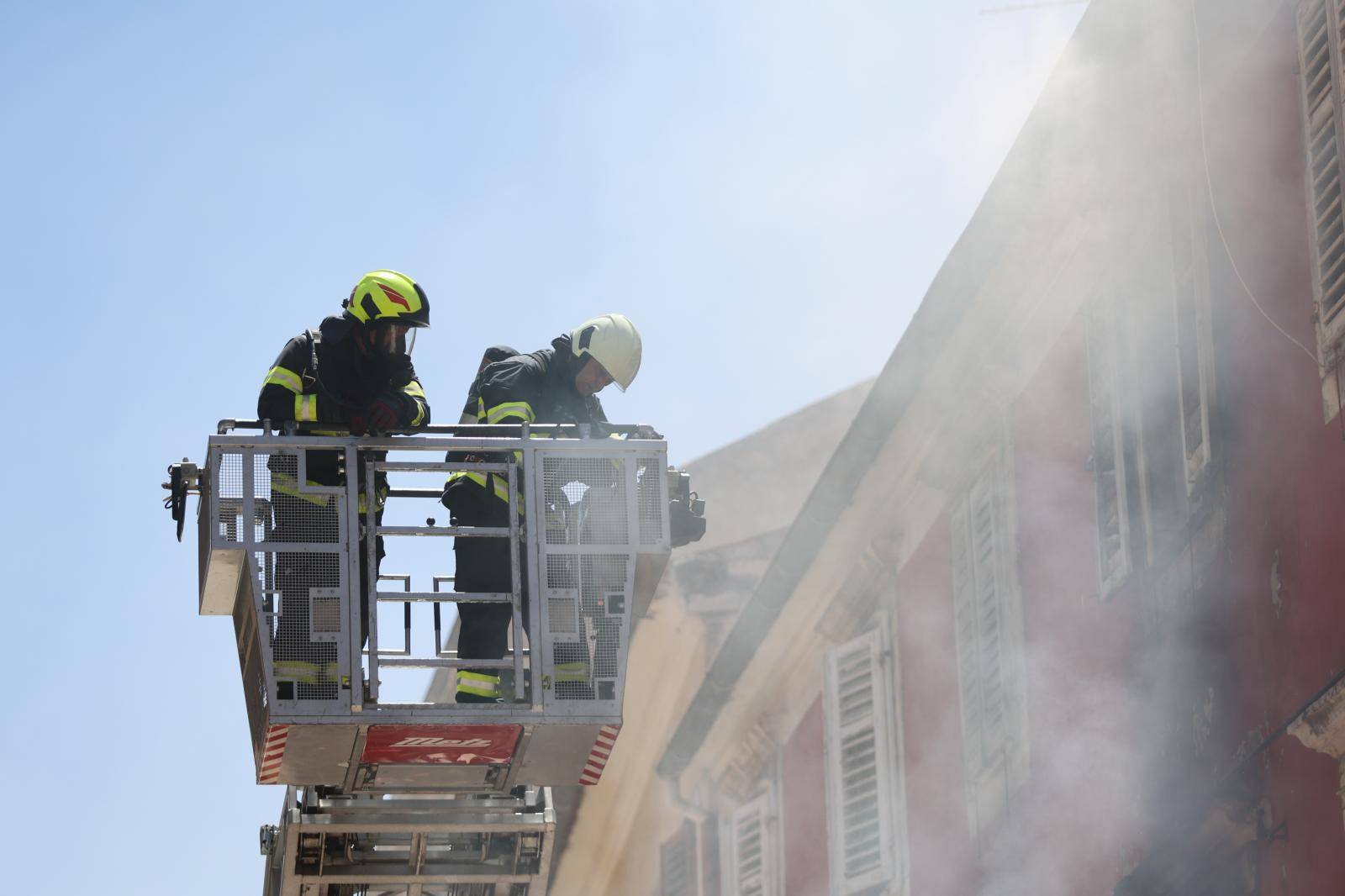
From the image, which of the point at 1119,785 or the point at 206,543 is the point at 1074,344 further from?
the point at 206,543

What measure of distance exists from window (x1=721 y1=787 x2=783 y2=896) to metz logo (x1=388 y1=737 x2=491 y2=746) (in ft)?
26.1

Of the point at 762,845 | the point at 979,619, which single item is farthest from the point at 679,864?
the point at 979,619

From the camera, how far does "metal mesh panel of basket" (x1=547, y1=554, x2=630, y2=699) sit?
8102 mm

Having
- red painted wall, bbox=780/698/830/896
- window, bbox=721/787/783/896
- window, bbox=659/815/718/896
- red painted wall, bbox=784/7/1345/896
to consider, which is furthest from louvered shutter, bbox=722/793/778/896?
red painted wall, bbox=784/7/1345/896

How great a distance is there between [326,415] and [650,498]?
132 cm

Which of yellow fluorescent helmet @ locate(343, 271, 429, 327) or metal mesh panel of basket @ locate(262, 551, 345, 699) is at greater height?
yellow fluorescent helmet @ locate(343, 271, 429, 327)

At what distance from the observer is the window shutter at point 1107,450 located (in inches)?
390

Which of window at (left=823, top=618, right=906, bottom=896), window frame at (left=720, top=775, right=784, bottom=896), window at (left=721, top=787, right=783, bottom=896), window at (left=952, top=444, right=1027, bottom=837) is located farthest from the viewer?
window at (left=721, top=787, right=783, bottom=896)

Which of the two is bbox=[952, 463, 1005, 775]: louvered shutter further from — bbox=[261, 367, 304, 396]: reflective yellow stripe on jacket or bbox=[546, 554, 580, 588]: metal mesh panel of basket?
bbox=[261, 367, 304, 396]: reflective yellow stripe on jacket

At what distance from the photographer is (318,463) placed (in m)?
7.98

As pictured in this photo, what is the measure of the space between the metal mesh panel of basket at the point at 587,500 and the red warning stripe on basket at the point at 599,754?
77 cm

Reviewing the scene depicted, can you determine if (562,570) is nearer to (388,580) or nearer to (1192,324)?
(388,580)

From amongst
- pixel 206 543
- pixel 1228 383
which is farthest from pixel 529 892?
pixel 1228 383

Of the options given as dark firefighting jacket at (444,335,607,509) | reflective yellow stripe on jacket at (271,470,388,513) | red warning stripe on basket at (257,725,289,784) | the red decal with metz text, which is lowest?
red warning stripe on basket at (257,725,289,784)
